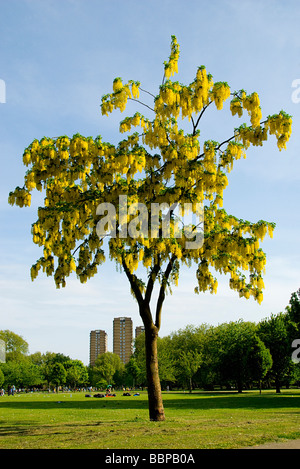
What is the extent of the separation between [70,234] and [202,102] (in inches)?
273

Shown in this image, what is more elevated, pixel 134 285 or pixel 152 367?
pixel 134 285

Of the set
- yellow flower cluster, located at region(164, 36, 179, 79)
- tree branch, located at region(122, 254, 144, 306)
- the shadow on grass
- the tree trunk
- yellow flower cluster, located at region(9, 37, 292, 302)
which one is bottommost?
the shadow on grass

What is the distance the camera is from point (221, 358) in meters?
53.1

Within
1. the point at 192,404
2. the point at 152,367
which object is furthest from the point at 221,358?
the point at 152,367

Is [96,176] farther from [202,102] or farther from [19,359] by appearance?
[19,359]

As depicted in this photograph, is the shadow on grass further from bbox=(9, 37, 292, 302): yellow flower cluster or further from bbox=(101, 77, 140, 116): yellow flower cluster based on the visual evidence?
bbox=(101, 77, 140, 116): yellow flower cluster

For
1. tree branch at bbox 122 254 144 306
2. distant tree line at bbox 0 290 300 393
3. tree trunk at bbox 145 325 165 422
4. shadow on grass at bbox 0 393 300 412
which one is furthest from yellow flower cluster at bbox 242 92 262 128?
distant tree line at bbox 0 290 300 393

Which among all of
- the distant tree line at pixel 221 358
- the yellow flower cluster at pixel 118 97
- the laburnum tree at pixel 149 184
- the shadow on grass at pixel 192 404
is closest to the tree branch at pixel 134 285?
the laburnum tree at pixel 149 184

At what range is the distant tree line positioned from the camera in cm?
4681

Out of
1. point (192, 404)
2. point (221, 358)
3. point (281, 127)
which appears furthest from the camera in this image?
point (221, 358)

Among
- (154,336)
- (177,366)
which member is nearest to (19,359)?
(177,366)

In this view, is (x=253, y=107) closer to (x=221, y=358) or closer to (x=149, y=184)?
(x=149, y=184)

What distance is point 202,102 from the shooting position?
15.2 meters

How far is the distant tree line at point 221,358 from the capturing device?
46.8 meters
